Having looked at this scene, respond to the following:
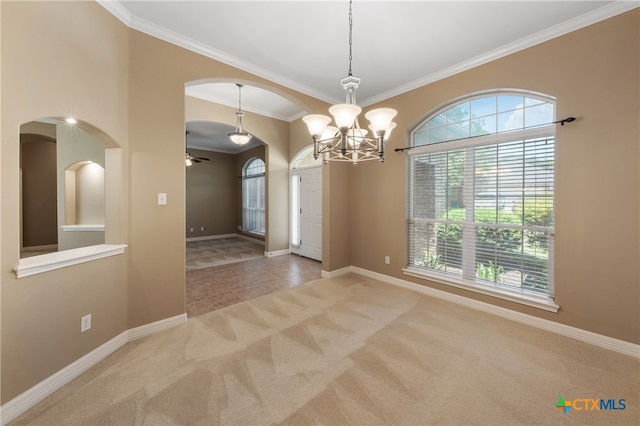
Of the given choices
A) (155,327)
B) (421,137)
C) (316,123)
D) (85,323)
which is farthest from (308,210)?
(85,323)

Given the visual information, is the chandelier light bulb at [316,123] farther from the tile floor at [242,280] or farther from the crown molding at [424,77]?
the tile floor at [242,280]

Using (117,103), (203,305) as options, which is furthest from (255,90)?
(203,305)

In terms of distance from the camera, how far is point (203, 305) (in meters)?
3.29

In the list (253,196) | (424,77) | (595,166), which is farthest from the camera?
(253,196)

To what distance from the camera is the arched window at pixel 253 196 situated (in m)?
7.90

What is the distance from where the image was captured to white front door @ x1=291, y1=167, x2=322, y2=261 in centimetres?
555

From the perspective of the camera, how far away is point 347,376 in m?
1.96

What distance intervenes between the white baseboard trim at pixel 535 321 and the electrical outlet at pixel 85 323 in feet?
11.9

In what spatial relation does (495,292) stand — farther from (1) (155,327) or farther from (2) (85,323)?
(2) (85,323)

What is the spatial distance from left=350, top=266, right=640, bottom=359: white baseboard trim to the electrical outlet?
3.62 metres

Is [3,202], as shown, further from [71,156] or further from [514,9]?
[514,9]

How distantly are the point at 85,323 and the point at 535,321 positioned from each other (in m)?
4.29

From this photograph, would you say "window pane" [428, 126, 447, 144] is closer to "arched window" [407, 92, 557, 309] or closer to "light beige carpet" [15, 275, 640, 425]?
"arched window" [407, 92, 557, 309]

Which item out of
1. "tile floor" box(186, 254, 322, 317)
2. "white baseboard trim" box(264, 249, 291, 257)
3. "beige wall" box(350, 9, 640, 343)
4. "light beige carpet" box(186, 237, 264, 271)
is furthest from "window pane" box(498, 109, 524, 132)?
"light beige carpet" box(186, 237, 264, 271)
